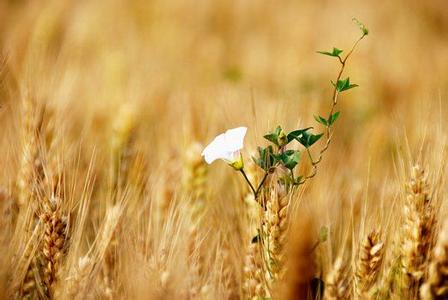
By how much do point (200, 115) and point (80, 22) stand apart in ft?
5.84

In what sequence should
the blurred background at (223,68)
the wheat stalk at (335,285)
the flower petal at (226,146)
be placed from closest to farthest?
the flower petal at (226,146) → the wheat stalk at (335,285) → the blurred background at (223,68)

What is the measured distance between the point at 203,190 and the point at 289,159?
0.58m

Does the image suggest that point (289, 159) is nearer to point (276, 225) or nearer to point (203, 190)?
point (276, 225)

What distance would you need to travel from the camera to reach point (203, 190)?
1.60 metres

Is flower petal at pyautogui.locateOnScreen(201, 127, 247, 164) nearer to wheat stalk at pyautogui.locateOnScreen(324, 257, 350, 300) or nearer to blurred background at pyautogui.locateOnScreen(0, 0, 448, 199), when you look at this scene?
blurred background at pyautogui.locateOnScreen(0, 0, 448, 199)

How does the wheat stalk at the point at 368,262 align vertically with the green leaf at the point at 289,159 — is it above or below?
below

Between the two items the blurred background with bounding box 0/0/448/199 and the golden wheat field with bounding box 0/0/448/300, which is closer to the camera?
the golden wheat field with bounding box 0/0/448/300

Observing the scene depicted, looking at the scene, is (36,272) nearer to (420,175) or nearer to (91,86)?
(420,175)

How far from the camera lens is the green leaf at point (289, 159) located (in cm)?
106

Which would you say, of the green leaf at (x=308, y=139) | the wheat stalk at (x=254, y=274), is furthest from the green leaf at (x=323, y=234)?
the green leaf at (x=308, y=139)

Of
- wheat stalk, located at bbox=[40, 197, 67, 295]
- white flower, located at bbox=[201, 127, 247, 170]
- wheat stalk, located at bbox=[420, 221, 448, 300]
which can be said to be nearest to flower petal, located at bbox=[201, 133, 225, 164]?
white flower, located at bbox=[201, 127, 247, 170]

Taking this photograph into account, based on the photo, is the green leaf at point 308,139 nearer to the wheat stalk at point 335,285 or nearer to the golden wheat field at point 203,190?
the golden wheat field at point 203,190

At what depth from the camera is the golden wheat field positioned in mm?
1085

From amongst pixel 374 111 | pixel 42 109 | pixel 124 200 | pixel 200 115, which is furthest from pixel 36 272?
pixel 374 111
